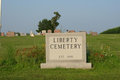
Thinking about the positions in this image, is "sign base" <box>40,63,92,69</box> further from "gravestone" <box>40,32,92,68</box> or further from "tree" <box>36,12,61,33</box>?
"tree" <box>36,12,61,33</box>

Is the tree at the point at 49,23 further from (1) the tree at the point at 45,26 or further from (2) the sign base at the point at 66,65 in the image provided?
(2) the sign base at the point at 66,65

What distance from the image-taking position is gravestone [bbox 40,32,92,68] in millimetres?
7074

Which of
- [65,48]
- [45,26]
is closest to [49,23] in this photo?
[45,26]

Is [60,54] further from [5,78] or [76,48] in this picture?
[5,78]

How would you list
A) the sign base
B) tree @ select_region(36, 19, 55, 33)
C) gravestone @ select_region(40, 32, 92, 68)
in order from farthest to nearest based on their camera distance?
tree @ select_region(36, 19, 55, 33), gravestone @ select_region(40, 32, 92, 68), the sign base

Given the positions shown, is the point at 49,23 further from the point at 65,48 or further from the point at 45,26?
the point at 65,48

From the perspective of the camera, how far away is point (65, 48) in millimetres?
7094

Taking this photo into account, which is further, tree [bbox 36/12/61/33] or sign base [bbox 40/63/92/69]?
tree [bbox 36/12/61/33]

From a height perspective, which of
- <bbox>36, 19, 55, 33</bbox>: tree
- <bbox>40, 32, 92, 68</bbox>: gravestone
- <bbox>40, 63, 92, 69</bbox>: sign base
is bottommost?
<bbox>40, 63, 92, 69</bbox>: sign base

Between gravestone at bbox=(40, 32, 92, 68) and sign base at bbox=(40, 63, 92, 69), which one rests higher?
gravestone at bbox=(40, 32, 92, 68)

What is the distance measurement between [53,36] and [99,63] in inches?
97.8

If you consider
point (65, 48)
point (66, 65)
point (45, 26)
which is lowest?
point (66, 65)

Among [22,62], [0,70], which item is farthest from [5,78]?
[22,62]

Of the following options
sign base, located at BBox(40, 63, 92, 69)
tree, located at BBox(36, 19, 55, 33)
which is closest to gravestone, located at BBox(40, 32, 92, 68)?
sign base, located at BBox(40, 63, 92, 69)
